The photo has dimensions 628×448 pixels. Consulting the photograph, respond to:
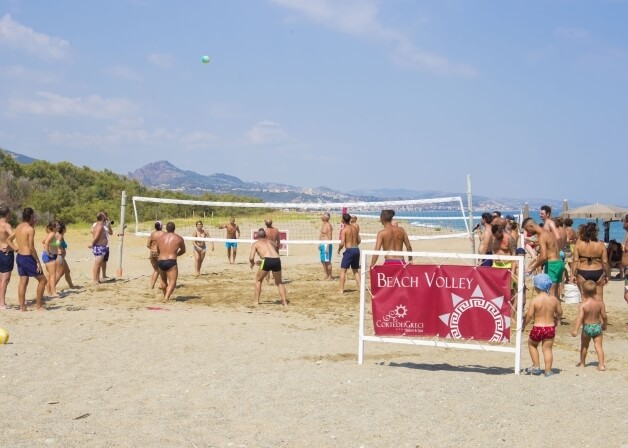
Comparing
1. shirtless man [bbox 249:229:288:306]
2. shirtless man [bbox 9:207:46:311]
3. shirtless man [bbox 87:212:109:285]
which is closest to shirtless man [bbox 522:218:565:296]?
shirtless man [bbox 249:229:288:306]

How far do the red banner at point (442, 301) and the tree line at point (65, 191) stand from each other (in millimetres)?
30441

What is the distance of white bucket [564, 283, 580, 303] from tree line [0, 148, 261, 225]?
94.5ft

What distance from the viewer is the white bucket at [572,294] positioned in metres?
11.1

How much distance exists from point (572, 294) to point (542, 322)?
16.2ft

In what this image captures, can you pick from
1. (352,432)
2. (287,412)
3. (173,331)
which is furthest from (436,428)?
(173,331)

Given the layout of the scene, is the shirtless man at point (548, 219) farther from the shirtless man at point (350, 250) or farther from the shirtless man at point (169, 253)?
the shirtless man at point (169, 253)

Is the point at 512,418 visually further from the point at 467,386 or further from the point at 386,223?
the point at 386,223

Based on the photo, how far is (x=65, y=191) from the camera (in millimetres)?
42906

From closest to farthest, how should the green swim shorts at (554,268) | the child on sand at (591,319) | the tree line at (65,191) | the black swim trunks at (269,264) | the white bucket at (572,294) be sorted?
the child on sand at (591,319) < the green swim shorts at (554,268) < the black swim trunks at (269,264) < the white bucket at (572,294) < the tree line at (65,191)

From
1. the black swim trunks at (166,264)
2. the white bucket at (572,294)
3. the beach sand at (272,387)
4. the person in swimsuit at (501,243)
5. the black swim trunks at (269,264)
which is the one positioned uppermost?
the person in swimsuit at (501,243)

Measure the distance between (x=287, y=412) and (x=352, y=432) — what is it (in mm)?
664

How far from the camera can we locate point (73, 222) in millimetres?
37312

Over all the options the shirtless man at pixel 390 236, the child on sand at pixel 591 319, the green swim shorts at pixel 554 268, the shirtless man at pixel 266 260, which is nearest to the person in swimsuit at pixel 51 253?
the shirtless man at pixel 266 260

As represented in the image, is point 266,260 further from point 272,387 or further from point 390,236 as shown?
point 272,387
